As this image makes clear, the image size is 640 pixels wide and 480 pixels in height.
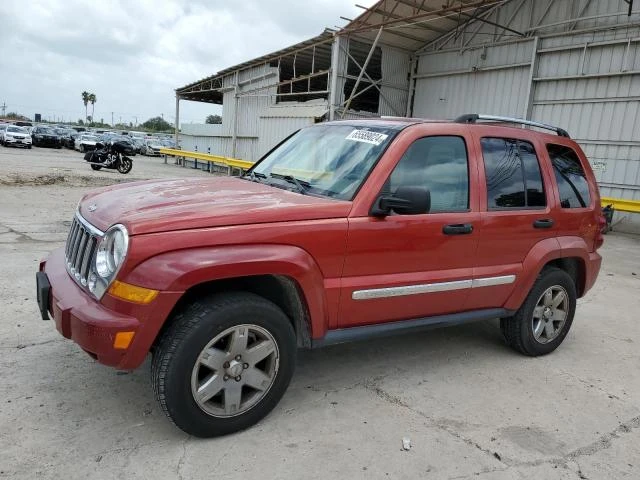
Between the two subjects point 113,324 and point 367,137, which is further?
point 367,137

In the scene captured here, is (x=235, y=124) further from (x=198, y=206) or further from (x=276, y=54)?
(x=198, y=206)

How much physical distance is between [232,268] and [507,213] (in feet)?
7.37

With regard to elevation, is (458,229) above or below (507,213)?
below

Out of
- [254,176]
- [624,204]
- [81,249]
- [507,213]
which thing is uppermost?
[254,176]

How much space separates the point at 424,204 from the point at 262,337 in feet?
4.06

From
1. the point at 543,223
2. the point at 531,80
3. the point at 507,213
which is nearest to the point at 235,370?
the point at 507,213

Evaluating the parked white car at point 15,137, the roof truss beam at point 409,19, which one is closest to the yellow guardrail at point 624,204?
the roof truss beam at point 409,19

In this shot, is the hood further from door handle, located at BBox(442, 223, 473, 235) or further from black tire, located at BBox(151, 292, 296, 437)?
door handle, located at BBox(442, 223, 473, 235)

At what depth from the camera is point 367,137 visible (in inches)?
144

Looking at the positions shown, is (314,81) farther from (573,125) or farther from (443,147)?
(443,147)

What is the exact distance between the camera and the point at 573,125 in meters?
14.7

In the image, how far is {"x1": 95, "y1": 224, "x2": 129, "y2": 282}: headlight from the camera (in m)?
2.64

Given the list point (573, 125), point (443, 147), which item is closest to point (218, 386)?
point (443, 147)

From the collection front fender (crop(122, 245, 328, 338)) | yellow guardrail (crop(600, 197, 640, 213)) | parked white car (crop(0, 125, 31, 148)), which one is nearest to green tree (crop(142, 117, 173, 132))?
parked white car (crop(0, 125, 31, 148))
